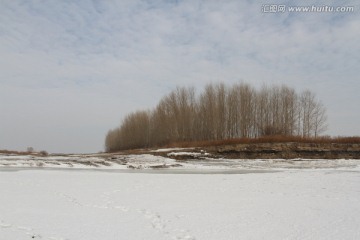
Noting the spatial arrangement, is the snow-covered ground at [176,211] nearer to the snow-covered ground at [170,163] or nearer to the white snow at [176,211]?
the white snow at [176,211]

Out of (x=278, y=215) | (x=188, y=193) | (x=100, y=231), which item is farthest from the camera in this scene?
(x=188, y=193)

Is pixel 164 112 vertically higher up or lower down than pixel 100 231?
higher up

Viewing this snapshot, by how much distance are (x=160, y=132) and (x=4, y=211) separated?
50931 millimetres

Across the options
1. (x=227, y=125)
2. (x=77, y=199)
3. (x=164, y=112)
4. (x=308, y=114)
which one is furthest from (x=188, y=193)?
(x=164, y=112)

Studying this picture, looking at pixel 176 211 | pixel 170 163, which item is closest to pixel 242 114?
pixel 170 163

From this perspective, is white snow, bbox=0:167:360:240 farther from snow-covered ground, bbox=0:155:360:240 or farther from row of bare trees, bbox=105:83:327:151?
row of bare trees, bbox=105:83:327:151

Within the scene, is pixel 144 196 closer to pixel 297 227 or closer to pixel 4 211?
pixel 4 211

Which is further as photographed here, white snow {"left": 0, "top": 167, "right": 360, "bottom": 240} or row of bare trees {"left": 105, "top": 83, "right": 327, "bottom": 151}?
row of bare trees {"left": 105, "top": 83, "right": 327, "bottom": 151}

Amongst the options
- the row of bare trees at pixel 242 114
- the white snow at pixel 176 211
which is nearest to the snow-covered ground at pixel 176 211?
the white snow at pixel 176 211

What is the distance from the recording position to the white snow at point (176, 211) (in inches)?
221

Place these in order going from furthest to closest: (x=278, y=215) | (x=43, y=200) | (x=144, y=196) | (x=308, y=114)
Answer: (x=308, y=114) < (x=144, y=196) < (x=43, y=200) < (x=278, y=215)

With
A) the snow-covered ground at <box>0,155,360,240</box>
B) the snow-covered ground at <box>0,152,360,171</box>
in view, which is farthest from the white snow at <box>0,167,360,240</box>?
the snow-covered ground at <box>0,152,360,171</box>

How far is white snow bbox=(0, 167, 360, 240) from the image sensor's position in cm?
562

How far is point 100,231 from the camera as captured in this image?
572 centimetres
